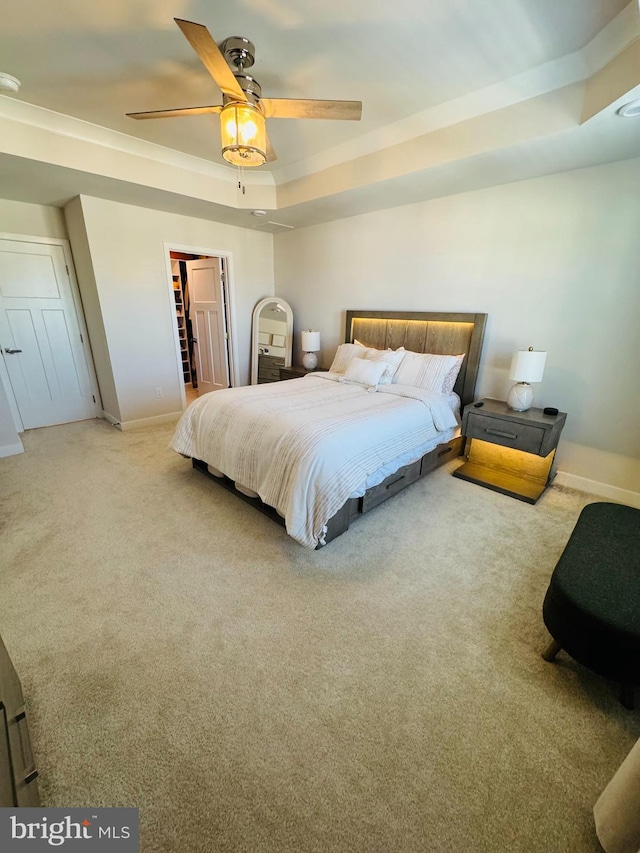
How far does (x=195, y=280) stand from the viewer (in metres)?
5.17

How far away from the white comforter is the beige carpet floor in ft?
1.22

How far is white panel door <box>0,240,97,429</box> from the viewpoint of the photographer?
12.4 feet

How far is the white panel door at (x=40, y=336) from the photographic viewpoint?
3.79 meters

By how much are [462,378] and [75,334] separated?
15.2 ft

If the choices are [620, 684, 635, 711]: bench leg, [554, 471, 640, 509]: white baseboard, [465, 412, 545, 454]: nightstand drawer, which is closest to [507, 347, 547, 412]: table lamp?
[465, 412, 545, 454]: nightstand drawer

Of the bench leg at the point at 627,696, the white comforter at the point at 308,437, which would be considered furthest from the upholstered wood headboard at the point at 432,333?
the bench leg at the point at 627,696

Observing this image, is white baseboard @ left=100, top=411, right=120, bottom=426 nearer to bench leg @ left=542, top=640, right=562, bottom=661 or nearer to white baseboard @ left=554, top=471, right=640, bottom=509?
bench leg @ left=542, top=640, right=562, bottom=661

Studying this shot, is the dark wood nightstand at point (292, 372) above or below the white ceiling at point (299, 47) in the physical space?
below

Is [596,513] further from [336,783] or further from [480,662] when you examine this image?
[336,783]

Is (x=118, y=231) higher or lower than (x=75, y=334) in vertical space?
higher

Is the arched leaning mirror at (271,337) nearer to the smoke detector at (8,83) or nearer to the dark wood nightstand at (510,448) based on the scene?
the dark wood nightstand at (510,448)

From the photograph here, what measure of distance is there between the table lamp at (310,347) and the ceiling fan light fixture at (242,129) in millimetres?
2581

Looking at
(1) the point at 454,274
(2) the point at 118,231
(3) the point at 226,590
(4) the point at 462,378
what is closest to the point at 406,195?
(1) the point at 454,274

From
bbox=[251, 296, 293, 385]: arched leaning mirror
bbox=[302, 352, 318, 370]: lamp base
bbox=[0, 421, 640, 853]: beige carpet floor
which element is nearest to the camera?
bbox=[0, 421, 640, 853]: beige carpet floor
